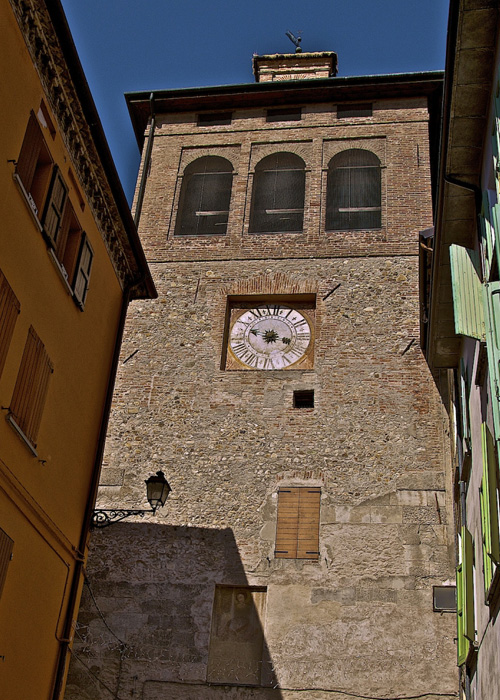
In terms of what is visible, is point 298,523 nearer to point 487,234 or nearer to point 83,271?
point 83,271

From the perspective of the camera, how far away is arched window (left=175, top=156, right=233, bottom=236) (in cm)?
1900

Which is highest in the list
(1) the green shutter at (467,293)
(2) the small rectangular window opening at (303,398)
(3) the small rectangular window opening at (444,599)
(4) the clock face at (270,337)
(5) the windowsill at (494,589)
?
(4) the clock face at (270,337)

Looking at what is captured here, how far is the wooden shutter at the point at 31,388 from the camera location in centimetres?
861

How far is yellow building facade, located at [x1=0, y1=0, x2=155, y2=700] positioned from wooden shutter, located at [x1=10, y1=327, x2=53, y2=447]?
19 mm

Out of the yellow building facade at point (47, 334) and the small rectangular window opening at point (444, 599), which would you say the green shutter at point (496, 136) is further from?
the small rectangular window opening at point (444, 599)

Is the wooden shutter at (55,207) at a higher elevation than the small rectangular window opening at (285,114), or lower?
lower

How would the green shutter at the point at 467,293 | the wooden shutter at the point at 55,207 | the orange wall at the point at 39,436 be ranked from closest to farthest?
the green shutter at the point at 467,293, the orange wall at the point at 39,436, the wooden shutter at the point at 55,207

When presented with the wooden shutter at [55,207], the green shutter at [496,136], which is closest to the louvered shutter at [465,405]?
the green shutter at [496,136]

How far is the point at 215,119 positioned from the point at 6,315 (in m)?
13.7

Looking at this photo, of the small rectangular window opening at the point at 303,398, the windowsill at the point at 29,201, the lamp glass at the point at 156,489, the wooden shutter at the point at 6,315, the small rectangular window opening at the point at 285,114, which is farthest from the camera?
the small rectangular window opening at the point at 285,114

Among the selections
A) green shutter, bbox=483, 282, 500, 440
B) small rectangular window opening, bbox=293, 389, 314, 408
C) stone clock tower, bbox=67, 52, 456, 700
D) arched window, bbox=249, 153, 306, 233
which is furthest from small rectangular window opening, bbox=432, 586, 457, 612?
arched window, bbox=249, 153, 306, 233

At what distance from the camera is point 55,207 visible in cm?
970

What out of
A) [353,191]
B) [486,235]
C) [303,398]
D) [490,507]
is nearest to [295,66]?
[353,191]

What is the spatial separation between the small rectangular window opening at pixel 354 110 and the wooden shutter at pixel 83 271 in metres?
11.0
